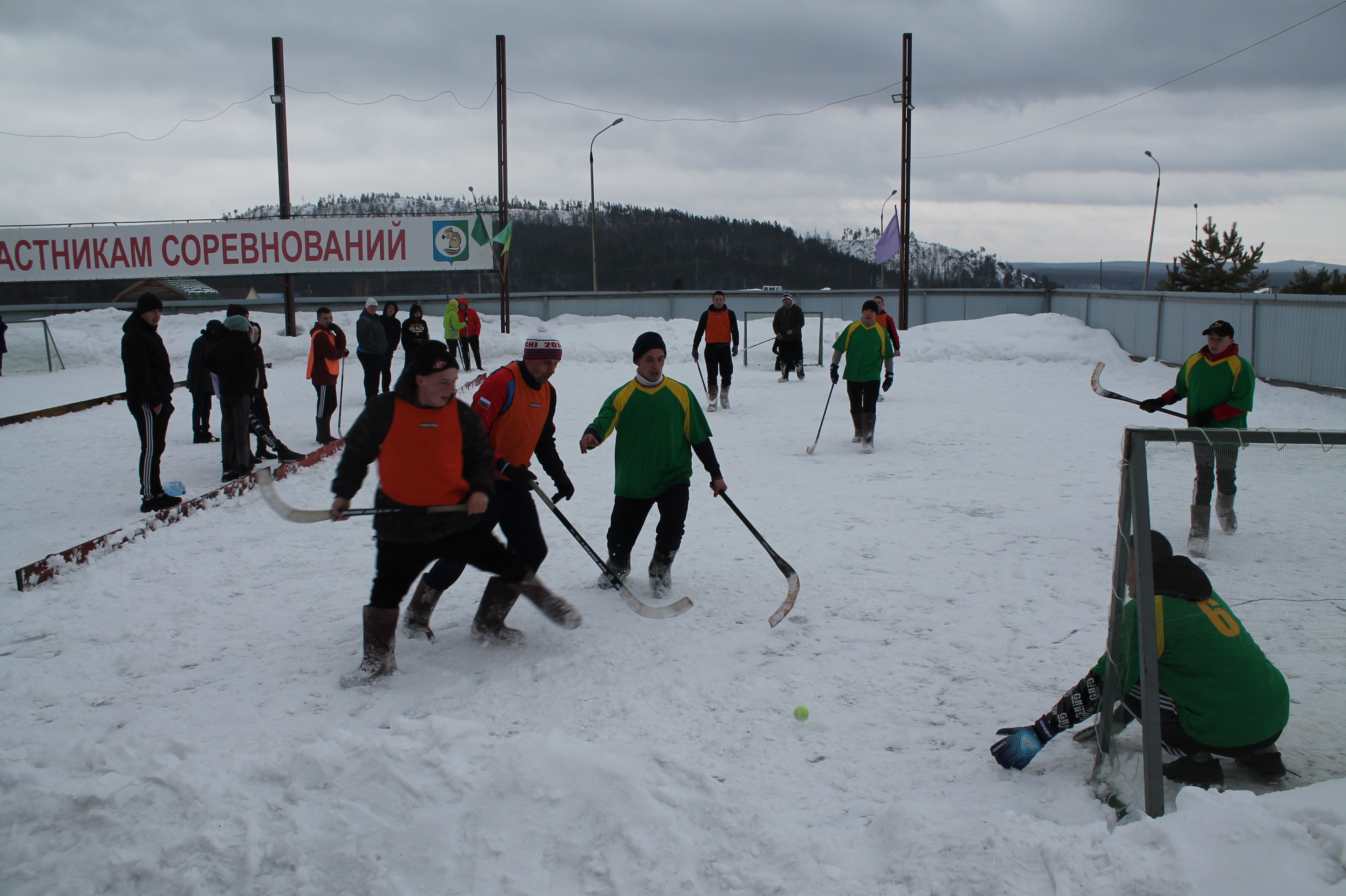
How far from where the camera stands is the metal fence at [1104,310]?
13852 millimetres

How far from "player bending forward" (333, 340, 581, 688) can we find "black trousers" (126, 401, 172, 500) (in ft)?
13.5

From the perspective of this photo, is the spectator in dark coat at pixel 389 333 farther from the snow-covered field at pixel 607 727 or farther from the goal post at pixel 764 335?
the goal post at pixel 764 335

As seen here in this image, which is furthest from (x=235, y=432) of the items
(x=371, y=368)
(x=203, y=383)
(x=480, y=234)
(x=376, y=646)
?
(x=480, y=234)

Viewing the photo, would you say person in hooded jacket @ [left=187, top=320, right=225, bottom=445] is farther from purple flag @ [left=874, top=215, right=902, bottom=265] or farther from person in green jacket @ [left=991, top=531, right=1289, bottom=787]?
purple flag @ [left=874, top=215, right=902, bottom=265]

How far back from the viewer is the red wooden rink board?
5105 millimetres

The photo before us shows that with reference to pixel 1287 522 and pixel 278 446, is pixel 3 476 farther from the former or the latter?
pixel 1287 522

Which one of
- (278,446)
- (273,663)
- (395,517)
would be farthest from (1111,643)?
(278,446)

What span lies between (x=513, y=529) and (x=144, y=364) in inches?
166

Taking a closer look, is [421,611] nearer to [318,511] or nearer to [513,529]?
[513,529]

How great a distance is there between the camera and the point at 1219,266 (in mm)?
43094

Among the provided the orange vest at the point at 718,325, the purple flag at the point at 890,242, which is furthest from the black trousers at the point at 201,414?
the purple flag at the point at 890,242

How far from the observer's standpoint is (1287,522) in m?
3.61

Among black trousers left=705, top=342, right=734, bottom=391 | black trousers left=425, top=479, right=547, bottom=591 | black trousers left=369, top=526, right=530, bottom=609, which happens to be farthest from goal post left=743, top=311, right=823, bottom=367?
black trousers left=369, top=526, right=530, bottom=609

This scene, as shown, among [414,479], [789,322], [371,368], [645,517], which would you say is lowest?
[645,517]
